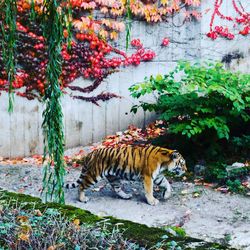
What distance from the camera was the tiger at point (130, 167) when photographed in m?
6.64

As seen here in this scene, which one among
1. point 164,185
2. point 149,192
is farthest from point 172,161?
point 149,192

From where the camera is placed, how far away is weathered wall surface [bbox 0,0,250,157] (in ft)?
28.4

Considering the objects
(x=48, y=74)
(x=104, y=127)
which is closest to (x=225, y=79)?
(x=104, y=127)

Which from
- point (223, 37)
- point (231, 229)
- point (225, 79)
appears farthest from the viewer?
point (223, 37)

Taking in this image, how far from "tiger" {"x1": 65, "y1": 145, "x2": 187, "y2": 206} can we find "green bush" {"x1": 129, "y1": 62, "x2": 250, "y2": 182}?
0.69 metres

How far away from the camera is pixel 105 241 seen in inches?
96.0

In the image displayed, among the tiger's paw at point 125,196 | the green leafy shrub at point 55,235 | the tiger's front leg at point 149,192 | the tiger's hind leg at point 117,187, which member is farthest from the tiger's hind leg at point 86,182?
the green leafy shrub at point 55,235

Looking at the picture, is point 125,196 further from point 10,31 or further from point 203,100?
point 10,31

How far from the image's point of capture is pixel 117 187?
672cm

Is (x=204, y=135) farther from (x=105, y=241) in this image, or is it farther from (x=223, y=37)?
(x=105, y=241)

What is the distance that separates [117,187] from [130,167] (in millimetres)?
262

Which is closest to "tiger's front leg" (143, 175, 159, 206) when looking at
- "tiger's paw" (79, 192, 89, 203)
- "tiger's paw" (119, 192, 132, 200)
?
"tiger's paw" (119, 192, 132, 200)

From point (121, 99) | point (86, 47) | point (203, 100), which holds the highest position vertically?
point (86, 47)

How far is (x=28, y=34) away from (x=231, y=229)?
441 centimetres
